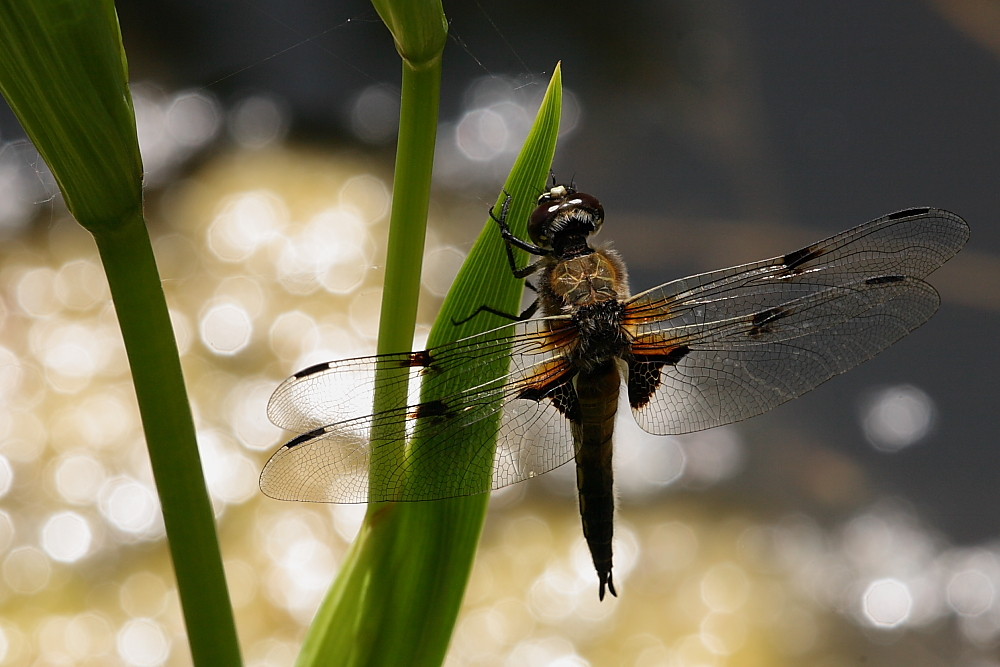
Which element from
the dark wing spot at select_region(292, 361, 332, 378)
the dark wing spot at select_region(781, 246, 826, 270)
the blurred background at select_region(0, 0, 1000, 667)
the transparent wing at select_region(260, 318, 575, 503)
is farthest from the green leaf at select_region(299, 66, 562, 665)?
the blurred background at select_region(0, 0, 1000, 667)

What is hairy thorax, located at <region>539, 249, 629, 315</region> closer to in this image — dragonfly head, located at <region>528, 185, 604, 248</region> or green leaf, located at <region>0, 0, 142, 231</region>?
dragonfly head, located at <region>528, 185, 604, 248</region>

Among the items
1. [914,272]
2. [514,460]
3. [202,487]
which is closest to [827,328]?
[914,272]

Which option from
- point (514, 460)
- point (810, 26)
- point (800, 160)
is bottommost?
point (514, 460)

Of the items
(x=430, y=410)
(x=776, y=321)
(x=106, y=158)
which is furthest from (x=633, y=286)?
(x=106, y=158)

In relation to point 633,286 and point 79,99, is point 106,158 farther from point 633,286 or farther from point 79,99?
point 633,286

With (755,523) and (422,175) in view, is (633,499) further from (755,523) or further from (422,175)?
(422,175)

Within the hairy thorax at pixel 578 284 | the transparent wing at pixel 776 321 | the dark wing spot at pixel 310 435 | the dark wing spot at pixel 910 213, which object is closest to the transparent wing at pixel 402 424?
the dark wing spot at pixel 310 435
